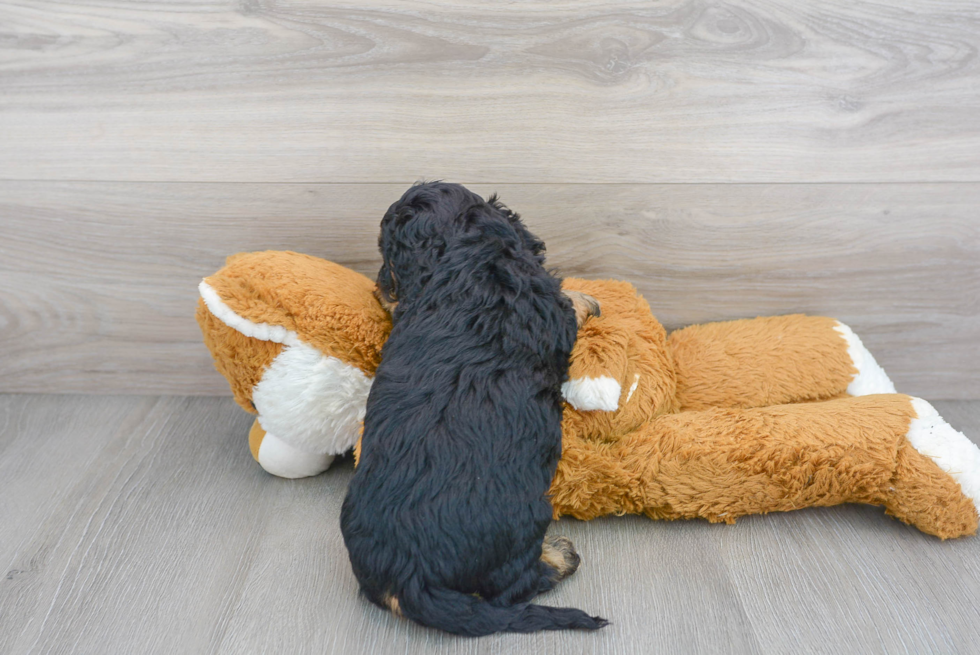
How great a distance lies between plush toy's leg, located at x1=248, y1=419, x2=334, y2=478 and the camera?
1265mm

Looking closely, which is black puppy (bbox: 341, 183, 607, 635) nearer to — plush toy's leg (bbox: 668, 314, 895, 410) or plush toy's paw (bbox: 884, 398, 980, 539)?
plush toy's leg (bbox: 668, 314, 895, 410)

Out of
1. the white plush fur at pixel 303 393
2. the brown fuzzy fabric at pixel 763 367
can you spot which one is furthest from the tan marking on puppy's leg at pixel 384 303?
the brown fuzzy fabric at pixel 763 367

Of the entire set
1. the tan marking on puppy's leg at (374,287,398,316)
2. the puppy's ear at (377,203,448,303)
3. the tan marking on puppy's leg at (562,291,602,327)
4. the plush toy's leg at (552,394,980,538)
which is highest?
the puppy's ear at (377,203,448,303)

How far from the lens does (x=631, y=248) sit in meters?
1.42

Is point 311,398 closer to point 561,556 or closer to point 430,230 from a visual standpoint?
point 430,230

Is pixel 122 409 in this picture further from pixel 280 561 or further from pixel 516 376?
pixel 516 376

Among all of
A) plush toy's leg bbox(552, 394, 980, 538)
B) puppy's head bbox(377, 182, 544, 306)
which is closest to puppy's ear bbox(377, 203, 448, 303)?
puppy's head bbox(377, 182, 544, 306)

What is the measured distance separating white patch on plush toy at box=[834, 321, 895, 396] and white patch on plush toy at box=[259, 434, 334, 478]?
3.26 feet

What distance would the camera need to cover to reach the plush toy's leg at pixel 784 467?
1.09 meters

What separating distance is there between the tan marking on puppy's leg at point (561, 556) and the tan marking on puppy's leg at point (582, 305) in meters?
0.34

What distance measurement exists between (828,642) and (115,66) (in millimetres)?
1535

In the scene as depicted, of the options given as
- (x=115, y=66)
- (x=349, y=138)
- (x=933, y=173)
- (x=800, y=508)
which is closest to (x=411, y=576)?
(x=800, y=508)

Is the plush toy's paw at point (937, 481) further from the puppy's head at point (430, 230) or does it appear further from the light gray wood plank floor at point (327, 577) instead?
the puppy's head at point (430, 230)

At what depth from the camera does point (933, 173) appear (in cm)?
136
